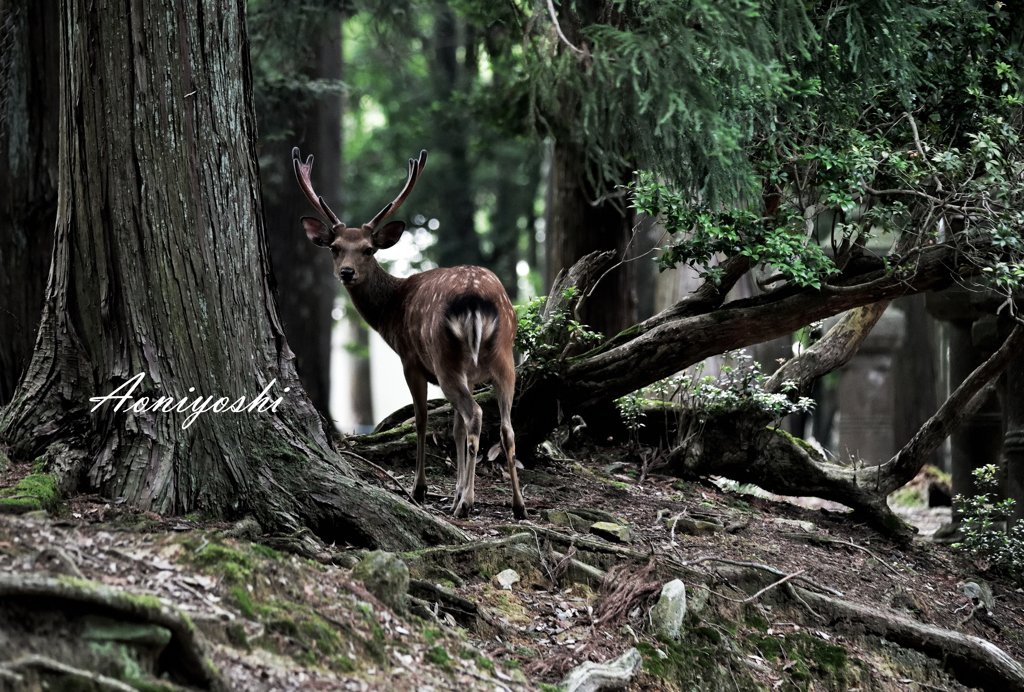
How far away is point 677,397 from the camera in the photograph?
10.1 metres

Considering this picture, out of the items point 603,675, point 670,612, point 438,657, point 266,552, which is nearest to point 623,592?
point 670,612

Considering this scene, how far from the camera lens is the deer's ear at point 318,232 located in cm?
762

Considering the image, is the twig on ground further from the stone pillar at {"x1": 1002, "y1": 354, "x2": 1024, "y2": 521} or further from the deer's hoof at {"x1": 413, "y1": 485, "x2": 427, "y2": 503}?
the deer's hoof at {"x1": 413, "y1": 485, "x2": 427, "y2": 503}

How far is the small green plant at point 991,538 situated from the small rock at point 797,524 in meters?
1.15

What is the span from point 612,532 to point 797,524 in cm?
275

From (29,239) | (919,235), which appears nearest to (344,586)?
(29,239)

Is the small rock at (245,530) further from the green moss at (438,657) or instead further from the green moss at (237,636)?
the green moss at (438,657)

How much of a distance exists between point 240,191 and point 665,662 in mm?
3474

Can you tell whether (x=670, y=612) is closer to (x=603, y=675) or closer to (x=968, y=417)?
(x=603, y=675)

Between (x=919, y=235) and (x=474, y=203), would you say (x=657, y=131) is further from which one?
(x=474, y=203)

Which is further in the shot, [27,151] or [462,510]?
[27,151]

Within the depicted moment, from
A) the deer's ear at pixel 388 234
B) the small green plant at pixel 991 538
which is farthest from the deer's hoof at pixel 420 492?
the small green plant at pixel 991 538

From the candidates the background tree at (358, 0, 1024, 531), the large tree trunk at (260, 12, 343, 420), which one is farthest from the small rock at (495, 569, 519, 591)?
the large tree trunk at (260, 12, 343, 420)

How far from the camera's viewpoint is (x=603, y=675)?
16.2 ft
